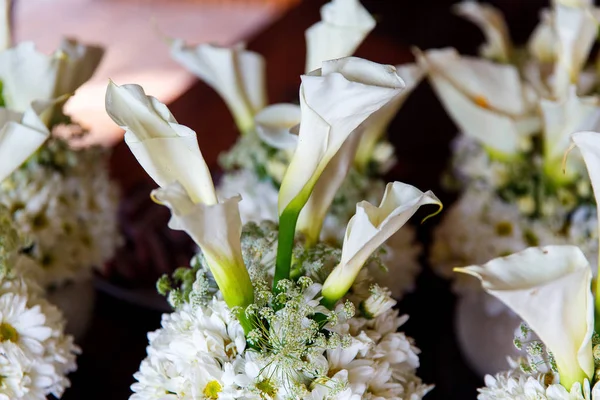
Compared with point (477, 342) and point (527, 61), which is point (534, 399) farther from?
point (527, 61)

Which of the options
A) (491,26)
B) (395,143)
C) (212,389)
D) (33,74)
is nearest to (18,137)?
(33,74)

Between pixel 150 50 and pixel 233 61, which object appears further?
pixel 150 50

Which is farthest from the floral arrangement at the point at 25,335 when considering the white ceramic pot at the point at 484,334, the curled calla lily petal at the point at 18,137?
the white ceramic pot at the point at 484,334

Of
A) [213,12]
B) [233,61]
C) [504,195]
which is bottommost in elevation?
[213,12]

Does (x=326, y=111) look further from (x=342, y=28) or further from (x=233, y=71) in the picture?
(x=233, y=71)

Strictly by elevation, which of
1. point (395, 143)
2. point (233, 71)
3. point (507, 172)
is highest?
point (233, 71)

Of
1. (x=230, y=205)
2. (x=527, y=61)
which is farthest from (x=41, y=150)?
(x=527, y=61)

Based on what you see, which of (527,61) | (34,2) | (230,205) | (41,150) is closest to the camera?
(230,205)

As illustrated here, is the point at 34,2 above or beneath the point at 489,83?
beneath
